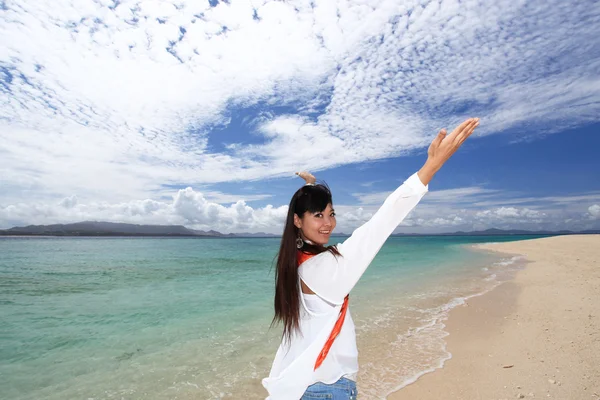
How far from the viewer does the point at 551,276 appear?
599 inches

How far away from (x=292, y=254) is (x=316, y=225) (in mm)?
197

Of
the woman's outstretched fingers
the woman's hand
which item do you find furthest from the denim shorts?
the woman's outstretched fingers

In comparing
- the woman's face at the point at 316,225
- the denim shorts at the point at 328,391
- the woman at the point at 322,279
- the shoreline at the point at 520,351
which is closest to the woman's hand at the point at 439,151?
the woman at the point at 322,279

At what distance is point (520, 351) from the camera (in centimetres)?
613

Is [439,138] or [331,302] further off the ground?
[439,138]

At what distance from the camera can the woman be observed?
1.42 meters

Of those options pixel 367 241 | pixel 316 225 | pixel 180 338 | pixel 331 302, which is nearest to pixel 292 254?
pixel 316 225

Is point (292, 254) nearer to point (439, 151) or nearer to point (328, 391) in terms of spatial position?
point (328, 391)

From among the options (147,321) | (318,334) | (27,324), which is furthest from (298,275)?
(27,324)

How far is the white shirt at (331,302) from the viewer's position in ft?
4.60

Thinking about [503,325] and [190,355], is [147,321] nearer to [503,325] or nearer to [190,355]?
[190,355]

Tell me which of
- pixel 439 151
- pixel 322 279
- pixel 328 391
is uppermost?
pixel 439 151

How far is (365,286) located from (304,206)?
1385 centimetres

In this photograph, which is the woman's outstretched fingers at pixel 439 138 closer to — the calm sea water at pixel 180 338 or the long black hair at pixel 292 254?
the long black hair at pixel 292 254
